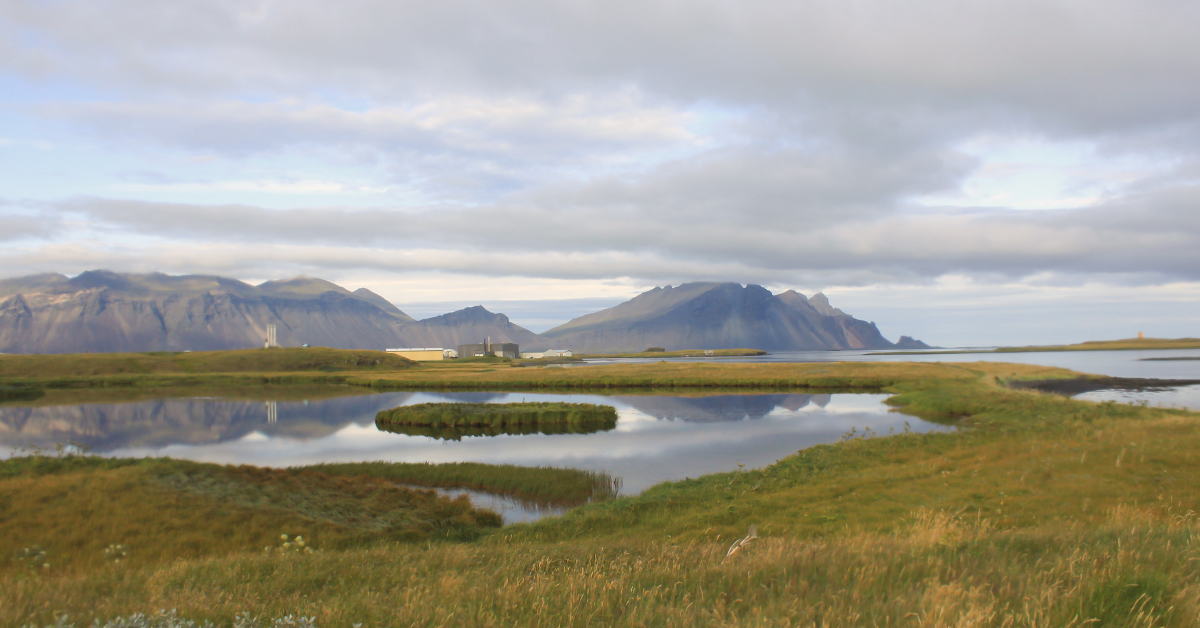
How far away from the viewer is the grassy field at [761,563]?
5.45m

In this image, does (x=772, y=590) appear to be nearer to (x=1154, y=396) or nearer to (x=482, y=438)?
(x=482, y=438)

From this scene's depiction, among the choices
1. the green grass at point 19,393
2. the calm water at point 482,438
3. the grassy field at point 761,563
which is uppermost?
the grassy field at point 761,563

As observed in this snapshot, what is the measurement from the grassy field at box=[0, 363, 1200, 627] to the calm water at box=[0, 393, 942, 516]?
11062mm

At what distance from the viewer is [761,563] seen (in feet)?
23.2

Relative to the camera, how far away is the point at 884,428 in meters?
42.9

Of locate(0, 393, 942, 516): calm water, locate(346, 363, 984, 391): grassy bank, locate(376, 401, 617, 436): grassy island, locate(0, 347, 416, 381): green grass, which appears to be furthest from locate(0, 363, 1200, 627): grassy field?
locate(0, 347, 416, 381): green grass

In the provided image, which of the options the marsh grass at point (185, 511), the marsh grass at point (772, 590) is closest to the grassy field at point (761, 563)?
the marsh grass at point (772, 590)

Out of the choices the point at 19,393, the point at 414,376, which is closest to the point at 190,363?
the point at 19,393

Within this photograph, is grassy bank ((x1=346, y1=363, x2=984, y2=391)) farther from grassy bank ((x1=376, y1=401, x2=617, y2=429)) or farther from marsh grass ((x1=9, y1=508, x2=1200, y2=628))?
marsh grass ((x1=9, y1=508, x2=1200, y2=628))

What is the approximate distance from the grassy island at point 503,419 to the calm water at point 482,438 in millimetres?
2048

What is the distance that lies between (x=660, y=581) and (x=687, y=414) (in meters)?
50.1

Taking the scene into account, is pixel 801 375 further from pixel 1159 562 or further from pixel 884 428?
pixel 1159 562

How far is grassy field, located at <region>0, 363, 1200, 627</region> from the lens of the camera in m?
5.45

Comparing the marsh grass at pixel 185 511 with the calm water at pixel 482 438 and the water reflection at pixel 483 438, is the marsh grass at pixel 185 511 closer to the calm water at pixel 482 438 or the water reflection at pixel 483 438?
the calm water at pixel 482 438
